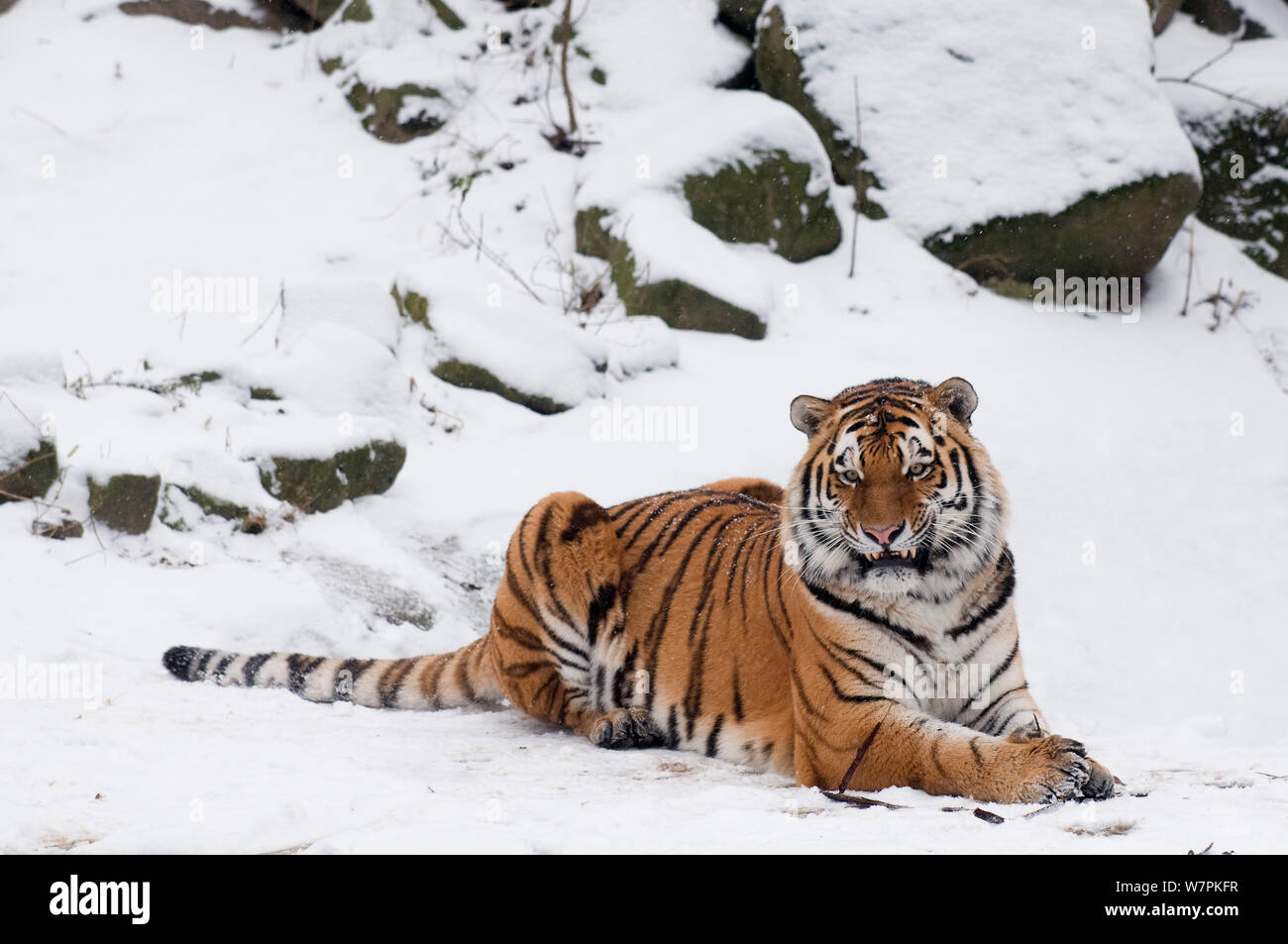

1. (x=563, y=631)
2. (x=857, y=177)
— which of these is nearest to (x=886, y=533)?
(x=563, y=631)

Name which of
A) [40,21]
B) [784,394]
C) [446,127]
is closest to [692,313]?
[784,394]

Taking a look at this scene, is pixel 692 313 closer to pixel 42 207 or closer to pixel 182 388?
pixel 182 388

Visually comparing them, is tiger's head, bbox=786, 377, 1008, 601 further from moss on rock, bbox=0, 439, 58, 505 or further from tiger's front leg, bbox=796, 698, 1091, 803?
moss on rock, bbox=0, 439, 58, 505

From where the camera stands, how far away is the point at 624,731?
437 cm

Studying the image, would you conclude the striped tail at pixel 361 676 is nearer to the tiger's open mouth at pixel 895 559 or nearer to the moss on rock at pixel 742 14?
the tiger's open mouth at pixel 895 559

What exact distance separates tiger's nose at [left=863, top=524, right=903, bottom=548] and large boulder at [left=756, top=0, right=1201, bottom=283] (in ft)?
20.1

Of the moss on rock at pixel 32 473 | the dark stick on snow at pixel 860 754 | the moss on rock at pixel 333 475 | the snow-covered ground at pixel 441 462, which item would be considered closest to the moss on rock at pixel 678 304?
the snow-covered ground at pixel 441 462

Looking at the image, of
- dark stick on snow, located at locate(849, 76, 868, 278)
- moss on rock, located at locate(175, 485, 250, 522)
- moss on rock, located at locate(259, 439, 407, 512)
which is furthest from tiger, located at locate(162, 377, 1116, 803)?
dark stick on snow, located at locate(849, 76, 868, 278)

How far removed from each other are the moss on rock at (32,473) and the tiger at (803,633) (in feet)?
4.22

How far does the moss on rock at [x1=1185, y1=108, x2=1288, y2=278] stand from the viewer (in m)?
9.68

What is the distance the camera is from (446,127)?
9.98 m

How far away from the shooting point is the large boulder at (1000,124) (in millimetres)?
8984
